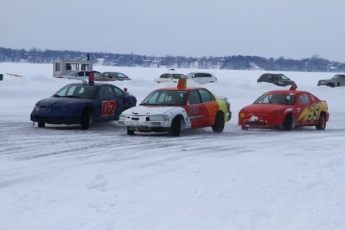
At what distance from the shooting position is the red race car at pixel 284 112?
2042 cm

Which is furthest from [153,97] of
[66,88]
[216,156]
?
[216,156]

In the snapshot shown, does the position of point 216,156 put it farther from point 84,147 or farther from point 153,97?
point 153,97

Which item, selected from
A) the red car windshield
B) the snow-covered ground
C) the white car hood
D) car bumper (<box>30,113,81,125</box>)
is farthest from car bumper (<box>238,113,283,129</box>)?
car bumper (<box>30,113,81,125</box>)

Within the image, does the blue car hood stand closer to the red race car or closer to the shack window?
the red race car

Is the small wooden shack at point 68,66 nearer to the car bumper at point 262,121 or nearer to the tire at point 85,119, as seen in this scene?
the tire at point 85,119

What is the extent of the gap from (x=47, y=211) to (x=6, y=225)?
0.71m

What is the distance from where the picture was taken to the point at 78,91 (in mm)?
20703

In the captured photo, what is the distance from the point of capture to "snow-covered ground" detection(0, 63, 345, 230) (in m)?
7.72

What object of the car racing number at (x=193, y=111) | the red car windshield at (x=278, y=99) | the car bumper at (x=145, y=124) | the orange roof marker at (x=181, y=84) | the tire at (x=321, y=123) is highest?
the orange roof marker at (x=181, y=84)

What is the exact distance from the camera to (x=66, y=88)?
20984 mm

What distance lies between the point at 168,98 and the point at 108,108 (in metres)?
2.34

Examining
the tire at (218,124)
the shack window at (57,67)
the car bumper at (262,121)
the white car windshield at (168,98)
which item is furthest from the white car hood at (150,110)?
the shack window at (57,67)

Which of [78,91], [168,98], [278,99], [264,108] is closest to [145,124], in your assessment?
[168,98]

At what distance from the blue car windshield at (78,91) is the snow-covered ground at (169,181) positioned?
97.5 inches
